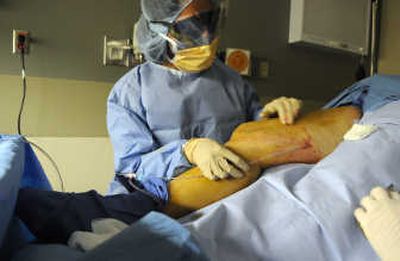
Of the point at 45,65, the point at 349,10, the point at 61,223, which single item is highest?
the point at 349,10

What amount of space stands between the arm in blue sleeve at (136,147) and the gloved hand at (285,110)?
0.73 ft

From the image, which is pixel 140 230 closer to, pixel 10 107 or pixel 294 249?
pixel 294 249

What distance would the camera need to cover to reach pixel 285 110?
97cm

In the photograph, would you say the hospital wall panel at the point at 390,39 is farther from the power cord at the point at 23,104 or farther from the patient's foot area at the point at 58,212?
the patient's foot area at the point at 58,212

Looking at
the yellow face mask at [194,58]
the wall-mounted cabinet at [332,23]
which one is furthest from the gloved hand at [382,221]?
the wall-mounted cabinet at [332,23]

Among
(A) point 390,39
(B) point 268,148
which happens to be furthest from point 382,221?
(A) point 390,39

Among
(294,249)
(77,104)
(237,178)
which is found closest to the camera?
(294,249)

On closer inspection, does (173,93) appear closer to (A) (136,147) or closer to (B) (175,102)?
(B) (175,102)

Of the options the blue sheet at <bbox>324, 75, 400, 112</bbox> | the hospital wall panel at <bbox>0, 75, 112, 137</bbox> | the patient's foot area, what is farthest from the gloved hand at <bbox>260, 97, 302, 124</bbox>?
the hospital wall panel at <bbox>0, 75, 112, 137</bbox>

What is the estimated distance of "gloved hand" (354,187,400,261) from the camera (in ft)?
1.93

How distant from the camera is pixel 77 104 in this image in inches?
66.0

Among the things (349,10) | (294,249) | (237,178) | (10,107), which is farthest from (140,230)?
(349,10)

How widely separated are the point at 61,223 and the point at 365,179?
20.2 inches

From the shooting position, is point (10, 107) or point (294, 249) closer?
point (294, 249)
